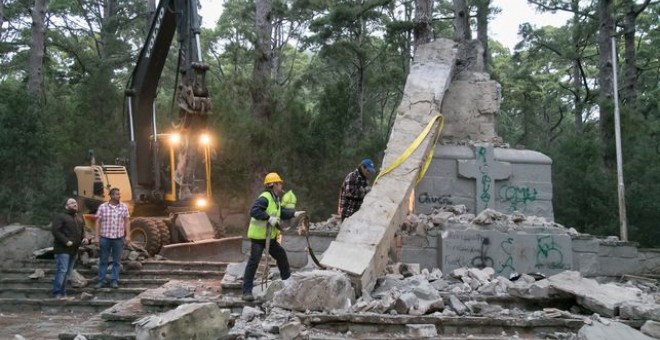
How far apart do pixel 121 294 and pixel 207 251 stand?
2.84 metres

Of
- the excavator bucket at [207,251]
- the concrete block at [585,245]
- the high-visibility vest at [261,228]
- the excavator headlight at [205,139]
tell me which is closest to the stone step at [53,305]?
the excavator bucket at [207,251]

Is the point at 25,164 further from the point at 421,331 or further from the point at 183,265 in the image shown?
the point at 421,331

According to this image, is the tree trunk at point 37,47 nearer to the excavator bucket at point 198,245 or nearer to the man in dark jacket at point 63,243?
the excavator bucket at point 198,245

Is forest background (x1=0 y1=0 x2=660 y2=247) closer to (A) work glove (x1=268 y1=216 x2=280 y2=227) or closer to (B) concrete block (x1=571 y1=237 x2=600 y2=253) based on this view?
(B) concrete block (x1=571 y1=237 x2=600 y2=253)

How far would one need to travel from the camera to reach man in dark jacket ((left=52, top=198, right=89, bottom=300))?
939 cm

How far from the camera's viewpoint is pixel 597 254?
9.18 metres

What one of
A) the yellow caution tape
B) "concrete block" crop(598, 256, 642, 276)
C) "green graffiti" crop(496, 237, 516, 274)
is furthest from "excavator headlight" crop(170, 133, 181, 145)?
"concrete block" crop(598, 256, 642, 276)

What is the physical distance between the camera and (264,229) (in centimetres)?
730

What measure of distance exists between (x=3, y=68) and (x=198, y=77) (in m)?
22.9

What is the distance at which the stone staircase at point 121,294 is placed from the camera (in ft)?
21.6

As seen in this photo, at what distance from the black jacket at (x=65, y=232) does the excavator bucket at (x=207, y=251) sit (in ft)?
7.93

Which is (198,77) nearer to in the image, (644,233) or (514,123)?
(644,233)

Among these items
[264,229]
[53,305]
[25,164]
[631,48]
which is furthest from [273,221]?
[631,48]

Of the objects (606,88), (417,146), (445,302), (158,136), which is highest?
(606,88)
